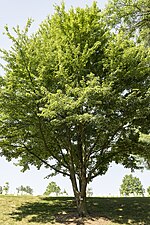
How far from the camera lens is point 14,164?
16.5 metres

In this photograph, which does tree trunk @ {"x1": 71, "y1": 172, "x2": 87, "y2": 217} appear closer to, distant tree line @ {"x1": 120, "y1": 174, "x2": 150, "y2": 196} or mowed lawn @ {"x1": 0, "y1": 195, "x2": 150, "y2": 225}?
mowed lawn @ {"x1": 0, "y1": 195, "x2": 150, "y2": 225}

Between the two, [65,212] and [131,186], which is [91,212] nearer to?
[65,212]

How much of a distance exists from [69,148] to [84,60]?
421 centimetres

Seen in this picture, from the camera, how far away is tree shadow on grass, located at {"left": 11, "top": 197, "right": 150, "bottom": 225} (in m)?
11.0

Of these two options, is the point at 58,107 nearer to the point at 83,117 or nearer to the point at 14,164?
the point at 83,117

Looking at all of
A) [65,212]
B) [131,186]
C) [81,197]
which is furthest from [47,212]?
[131,186]

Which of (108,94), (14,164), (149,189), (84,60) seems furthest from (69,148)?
(149,189)

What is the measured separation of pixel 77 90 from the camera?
997cm

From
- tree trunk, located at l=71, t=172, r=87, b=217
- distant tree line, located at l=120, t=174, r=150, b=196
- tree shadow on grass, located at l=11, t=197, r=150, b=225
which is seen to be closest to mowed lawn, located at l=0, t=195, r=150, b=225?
tree shadow on grass, located at l=11, t=197, r=150, b=225

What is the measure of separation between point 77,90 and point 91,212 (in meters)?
6.33

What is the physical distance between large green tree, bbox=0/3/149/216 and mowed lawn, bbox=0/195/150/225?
93cm

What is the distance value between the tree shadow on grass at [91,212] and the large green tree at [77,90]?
94cm

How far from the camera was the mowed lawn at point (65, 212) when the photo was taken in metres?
10.7

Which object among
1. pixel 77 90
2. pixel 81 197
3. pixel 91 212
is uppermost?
pixel 77 90
